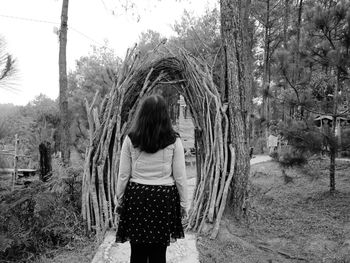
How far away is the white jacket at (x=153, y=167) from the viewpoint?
2.39m

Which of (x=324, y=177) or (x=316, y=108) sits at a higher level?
(x=316, y=108)

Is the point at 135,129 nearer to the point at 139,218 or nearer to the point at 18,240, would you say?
the point at 139,218

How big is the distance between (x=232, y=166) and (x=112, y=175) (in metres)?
1.56

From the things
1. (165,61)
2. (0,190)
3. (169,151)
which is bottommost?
(0,190)

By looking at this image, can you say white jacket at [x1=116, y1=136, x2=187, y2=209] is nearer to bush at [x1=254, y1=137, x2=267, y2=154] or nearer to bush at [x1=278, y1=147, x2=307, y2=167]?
bush at [x1=278, y1=147, x2=307, y2=167]

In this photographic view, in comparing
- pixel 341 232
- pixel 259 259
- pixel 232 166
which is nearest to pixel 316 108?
pixel 341 232

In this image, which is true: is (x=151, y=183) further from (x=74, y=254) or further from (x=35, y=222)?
(x=35, y=222)

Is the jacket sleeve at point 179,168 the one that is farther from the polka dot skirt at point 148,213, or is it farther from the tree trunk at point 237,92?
the tree trunk at point 237,92

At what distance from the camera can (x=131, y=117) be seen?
16.5ft

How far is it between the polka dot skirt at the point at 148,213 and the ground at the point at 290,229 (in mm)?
1269

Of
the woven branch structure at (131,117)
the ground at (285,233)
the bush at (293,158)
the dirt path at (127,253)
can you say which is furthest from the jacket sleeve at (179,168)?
the bush at (293,158)

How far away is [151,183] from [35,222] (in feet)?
8.65

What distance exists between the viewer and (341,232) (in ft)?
16.1

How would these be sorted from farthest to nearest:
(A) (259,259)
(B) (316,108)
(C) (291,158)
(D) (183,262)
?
1. (B) (316,108)
2. (C) (291,158)
3. (A) (259,259)
4. (D) (183,262)
